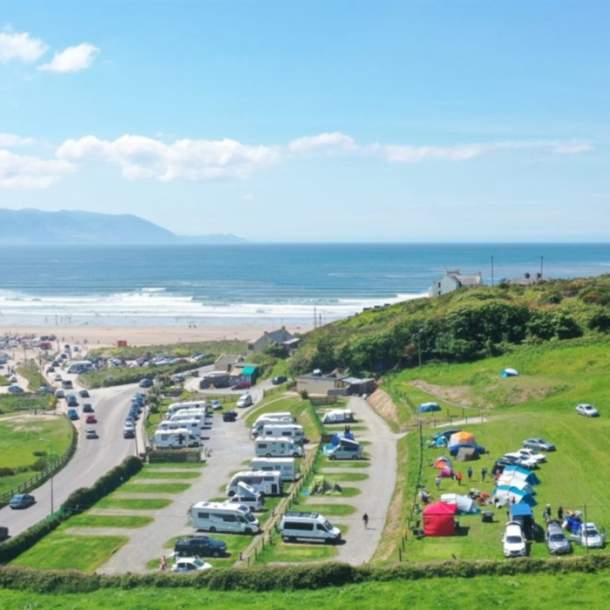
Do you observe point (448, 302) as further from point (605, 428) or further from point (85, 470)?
point (85, 470)

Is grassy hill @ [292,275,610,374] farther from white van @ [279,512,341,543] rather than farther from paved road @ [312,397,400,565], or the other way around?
white van @ [279,512,341,543]

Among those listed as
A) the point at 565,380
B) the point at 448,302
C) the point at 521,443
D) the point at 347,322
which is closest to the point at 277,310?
the point at 347,322

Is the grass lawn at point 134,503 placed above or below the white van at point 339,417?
below

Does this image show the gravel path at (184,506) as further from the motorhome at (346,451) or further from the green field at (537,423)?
the green field at (537,423)

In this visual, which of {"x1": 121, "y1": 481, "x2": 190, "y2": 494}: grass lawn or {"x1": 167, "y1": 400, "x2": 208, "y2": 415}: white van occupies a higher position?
{"x1": 167, "y1": 400, "x2": 208, "y2": 415}: white van

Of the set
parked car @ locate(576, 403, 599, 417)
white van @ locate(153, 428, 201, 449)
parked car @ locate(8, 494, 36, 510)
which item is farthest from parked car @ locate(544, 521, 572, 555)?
white van @ locate(153, 428, 201, 449)

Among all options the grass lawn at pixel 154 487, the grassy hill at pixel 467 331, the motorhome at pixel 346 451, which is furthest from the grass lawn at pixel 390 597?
the grassy hill at pixel 467 331

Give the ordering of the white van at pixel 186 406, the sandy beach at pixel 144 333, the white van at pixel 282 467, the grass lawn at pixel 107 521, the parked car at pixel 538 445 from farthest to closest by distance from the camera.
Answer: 1. the sandy beach at pixel 144 333
2. the white van at pixel 186 406
3. the white van at pixel 282 467
4. the parked car at pixel 538 445
5. the grass lawn at pixel 107 521
